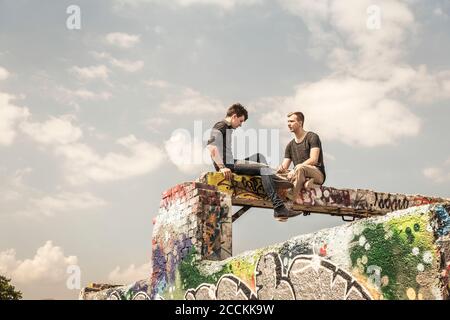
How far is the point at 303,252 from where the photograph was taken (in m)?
5.50

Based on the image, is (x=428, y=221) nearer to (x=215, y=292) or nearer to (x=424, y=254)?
(x=424, y=254)

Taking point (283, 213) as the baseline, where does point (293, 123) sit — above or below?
above

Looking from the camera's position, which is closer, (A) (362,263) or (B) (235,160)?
(A) (362,263)

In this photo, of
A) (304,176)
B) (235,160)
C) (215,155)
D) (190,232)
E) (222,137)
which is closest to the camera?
(190,232)

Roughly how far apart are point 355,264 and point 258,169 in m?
4.02

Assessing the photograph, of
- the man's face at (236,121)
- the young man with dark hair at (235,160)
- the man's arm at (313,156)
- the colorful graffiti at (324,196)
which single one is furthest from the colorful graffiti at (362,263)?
the man's arm at (313,156)

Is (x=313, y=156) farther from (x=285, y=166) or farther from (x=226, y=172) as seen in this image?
(x=226, y=172)

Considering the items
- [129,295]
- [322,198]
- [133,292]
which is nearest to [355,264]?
[322,198]

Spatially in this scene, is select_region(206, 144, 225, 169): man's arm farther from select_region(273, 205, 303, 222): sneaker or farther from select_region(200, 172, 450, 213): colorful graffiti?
select_region(273, 205, 303, 222): sneaker

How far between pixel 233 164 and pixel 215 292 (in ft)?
8.17

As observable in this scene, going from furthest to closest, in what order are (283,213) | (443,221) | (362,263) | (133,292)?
(133,292)
(283,213)
(362,263)
(443,221)

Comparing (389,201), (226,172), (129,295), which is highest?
(226,172)
